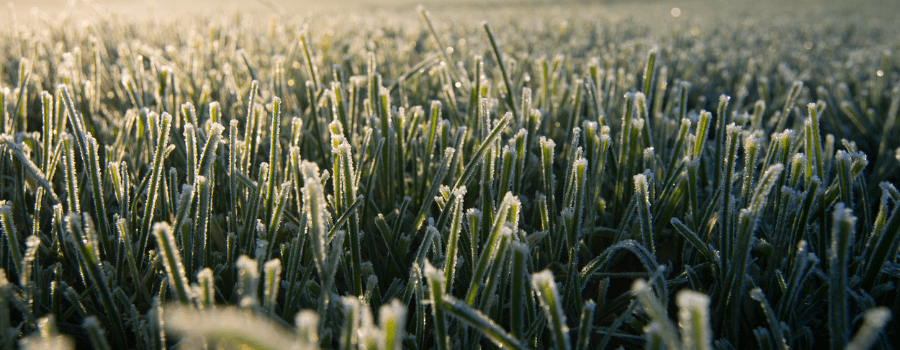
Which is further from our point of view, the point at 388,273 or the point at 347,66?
the point at 347,66

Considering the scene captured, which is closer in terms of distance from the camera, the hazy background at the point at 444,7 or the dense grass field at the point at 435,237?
the dense grass field at the point at 435,237

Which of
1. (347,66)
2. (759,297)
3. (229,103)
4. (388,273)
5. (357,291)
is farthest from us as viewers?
(347,66)

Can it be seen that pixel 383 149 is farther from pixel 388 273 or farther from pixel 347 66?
pixel 347 66

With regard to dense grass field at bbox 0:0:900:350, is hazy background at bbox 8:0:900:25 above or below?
above

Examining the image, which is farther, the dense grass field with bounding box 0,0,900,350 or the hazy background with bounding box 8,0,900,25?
the hazy background with bounding box 8,0,900,25

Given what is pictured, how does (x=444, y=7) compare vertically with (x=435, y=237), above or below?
above

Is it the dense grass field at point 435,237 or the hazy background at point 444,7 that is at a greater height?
the hazy background at point 444,7

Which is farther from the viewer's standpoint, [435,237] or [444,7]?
[444,7]

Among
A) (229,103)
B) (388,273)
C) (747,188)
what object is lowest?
(388,273)

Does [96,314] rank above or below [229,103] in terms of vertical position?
below

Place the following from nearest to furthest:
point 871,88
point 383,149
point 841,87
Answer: point 383,149, point 841,87, point 871,88

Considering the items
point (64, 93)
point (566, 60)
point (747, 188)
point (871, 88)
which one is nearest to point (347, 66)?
point (566, 60)
